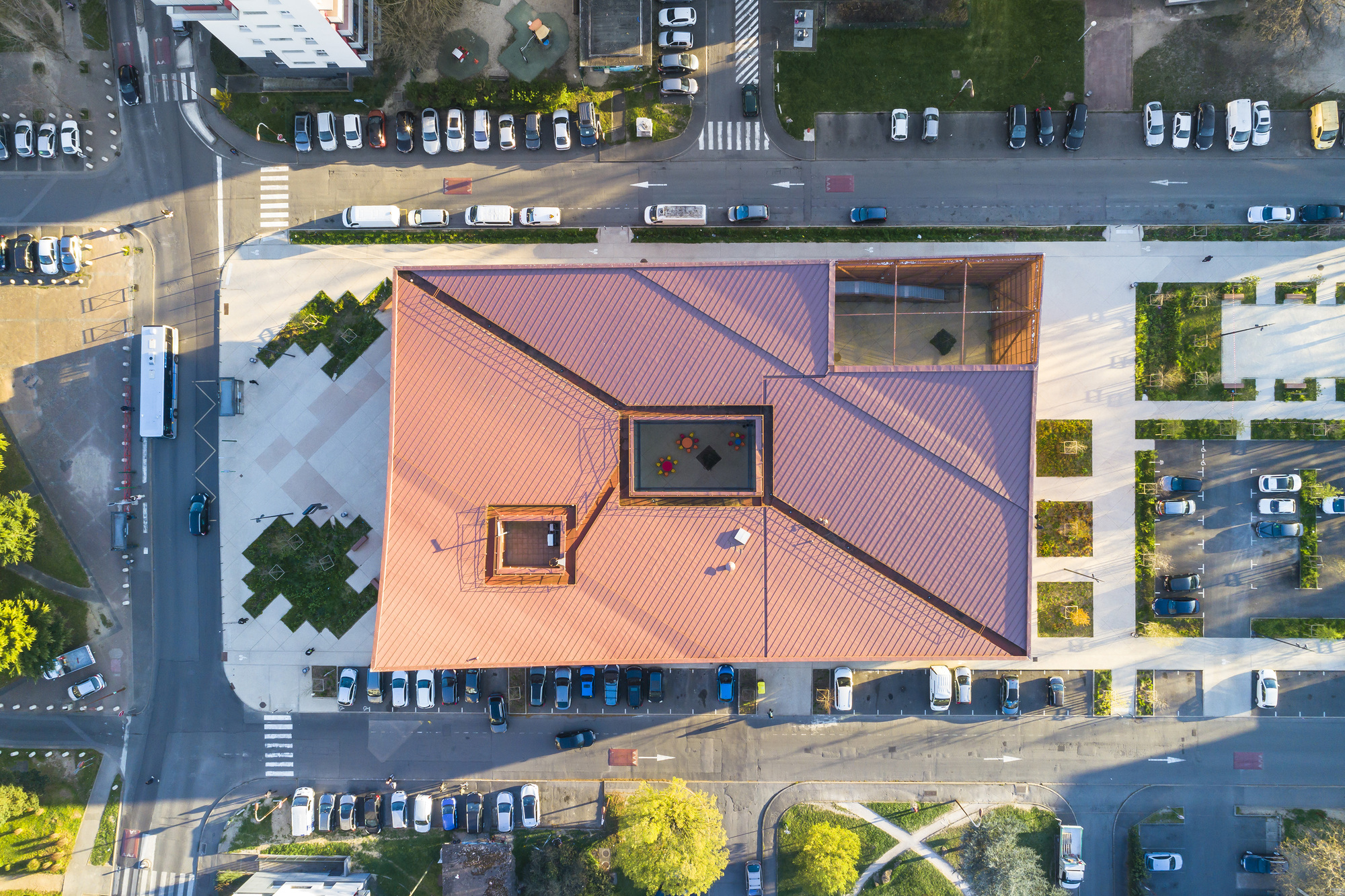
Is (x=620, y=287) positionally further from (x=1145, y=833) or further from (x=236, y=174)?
(x=1145, y=833)

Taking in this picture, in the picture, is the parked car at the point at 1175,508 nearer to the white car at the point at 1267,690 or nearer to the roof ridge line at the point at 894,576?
the white car at the point at 1267,690

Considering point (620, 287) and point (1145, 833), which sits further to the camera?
Result: point (1145, 833)

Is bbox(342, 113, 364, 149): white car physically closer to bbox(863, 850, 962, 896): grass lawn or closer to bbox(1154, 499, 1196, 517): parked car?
bbox(1154, 499, 1196, 517): parked car

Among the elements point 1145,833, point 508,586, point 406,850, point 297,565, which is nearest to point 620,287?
point 508,586

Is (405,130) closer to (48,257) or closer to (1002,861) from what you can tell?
(48,257)

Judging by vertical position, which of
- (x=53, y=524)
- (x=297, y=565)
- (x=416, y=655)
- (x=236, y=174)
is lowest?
(x=416, y=655)

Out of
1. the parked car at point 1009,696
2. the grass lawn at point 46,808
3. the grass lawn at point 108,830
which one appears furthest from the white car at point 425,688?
the parked car at point 1009,696
